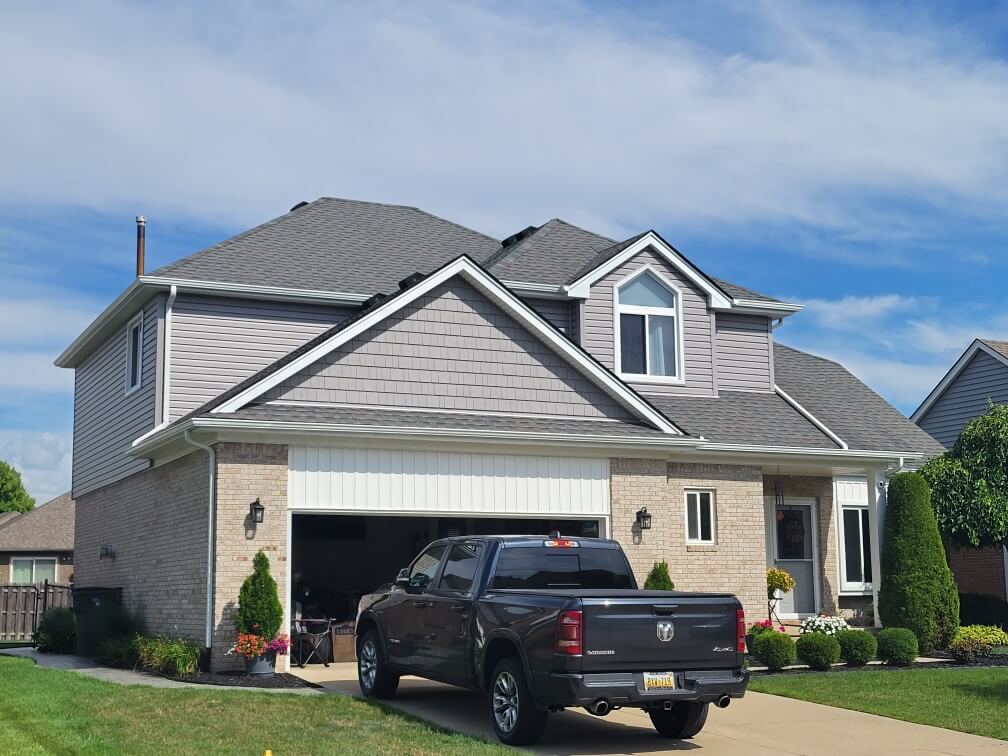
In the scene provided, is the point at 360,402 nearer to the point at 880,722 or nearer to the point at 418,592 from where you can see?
the point at 418,592

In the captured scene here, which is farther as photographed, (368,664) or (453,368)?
(453,368)

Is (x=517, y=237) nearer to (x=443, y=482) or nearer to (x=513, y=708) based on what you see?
(x=443, y=482)

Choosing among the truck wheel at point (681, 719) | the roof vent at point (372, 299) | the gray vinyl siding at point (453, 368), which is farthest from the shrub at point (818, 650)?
the roof vent at point (372, 299)

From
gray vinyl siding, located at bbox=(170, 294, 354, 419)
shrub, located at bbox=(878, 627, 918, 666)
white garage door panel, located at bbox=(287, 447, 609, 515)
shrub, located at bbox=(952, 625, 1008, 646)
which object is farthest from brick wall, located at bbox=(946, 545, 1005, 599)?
gray vinyl siding, located at bbox=(170, 294, 354, 419)

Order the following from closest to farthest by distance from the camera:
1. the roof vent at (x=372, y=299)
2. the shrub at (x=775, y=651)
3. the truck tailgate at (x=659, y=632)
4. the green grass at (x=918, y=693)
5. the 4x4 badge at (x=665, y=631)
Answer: the truck tailgate at (x=659, y=632), the 4x4 badge at (x=665, y=631), the green grass at (x=918, y=693), the shrub at (x=775, y=651), the roof vent at (x=372, y=299)

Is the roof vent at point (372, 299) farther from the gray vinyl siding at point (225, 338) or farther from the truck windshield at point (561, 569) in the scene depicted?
the truck windshield at point (561, 569)

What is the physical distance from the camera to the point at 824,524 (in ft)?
76.7

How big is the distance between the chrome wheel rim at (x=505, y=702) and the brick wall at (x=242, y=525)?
580cm

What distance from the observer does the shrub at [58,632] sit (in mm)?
21094

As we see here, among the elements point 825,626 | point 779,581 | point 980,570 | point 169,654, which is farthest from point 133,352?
point 980,570

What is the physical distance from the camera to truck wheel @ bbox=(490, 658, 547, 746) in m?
10.7

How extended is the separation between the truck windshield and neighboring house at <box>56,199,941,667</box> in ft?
16.1

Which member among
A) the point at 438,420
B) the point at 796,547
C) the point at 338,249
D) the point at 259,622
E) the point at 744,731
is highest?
the point at 338,249

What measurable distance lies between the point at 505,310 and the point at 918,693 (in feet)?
26.5
